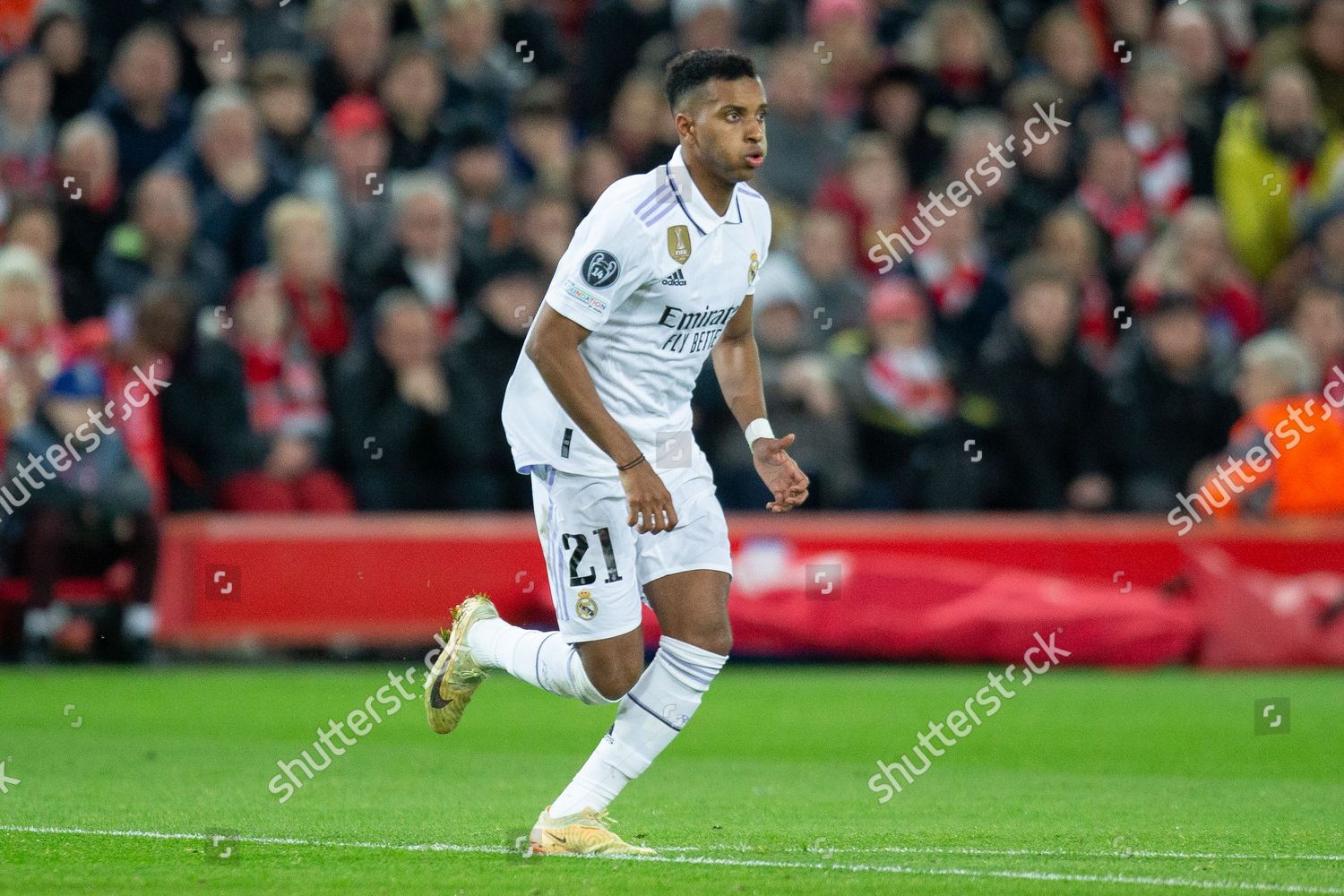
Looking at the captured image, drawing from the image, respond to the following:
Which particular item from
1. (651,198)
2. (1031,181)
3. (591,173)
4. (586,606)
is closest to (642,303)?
(651,198)

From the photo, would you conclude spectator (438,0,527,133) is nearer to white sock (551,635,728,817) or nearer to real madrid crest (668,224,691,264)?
real madrid crest (668,224,691,264)

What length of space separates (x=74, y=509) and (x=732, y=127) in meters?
7.89

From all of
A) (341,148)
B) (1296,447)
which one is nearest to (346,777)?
(341,148)

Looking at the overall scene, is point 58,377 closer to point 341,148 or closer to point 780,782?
point 341,148

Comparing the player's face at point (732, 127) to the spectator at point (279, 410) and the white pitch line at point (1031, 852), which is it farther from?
the spectator at point (279, 410)

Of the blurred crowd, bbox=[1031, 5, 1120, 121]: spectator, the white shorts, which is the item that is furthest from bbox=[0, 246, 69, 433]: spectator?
bbox=[1031, 5, 1120, 121]: spectator

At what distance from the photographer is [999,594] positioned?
1432 cm

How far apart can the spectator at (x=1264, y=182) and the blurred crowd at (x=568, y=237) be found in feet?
0.11

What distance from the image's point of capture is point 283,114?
15.6 metres

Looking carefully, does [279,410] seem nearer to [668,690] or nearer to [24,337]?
[24,337]

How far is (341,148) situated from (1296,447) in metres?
7.10

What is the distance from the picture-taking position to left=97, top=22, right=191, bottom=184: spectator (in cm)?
1520

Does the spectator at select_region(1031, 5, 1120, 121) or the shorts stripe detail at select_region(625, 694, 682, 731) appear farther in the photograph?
the spectator at select_region(1031, 5, 1120, 121)

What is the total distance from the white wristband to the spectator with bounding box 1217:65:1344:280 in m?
11.3
